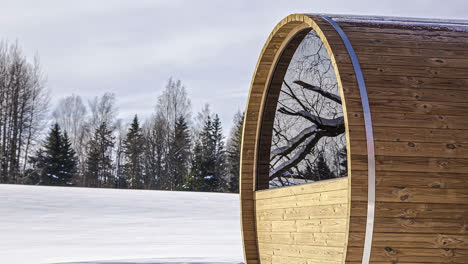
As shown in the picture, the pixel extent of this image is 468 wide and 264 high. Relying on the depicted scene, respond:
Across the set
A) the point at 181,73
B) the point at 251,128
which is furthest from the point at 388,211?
the point at 181,73

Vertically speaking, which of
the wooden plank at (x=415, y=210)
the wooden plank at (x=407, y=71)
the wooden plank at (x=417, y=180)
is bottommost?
the wooden plank at (x=415, y=210)


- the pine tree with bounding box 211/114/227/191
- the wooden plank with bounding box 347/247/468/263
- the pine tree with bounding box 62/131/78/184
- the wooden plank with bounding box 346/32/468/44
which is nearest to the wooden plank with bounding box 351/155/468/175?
the wooden plank with bounding box 347/247/468/263

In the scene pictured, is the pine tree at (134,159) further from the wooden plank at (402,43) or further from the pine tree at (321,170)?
the wooden plank at (402,43)

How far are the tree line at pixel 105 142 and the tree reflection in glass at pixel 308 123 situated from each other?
80.2 feet

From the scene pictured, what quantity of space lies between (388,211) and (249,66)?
27.4 m

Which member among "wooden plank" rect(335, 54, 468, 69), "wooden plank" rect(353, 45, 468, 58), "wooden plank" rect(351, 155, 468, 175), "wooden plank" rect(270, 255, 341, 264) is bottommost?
"wooden plank" rect(270, 255, 341, 264)

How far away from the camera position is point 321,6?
18.0m

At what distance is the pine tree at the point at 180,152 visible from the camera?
33.5 m

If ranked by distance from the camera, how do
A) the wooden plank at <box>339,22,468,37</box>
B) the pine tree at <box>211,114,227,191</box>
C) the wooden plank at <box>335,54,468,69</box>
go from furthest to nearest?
the pine tree at <box>211,114,227,191</box>, the wooden plank at <box>339,22,468,37</box>, the wooden plank at <box>335,54,468,69</box>

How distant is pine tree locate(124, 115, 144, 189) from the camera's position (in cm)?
3431

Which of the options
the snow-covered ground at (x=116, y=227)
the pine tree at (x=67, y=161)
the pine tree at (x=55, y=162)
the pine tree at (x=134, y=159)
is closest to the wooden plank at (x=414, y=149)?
the snow-covered ground at (x=116, y=227)

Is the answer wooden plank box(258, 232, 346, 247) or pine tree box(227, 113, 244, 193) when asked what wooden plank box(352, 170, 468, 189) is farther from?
pine tree box(227, 113, 244, 193)

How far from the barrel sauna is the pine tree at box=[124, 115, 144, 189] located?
2903 centimetres

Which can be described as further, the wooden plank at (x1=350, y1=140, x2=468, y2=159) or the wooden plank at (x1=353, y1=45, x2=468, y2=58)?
the wooden plank at (x1=353, y1=45, x2=468, y2=58)
